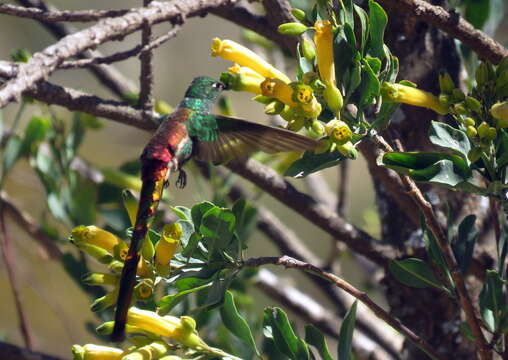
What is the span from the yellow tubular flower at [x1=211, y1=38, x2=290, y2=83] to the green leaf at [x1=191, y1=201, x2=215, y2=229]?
239 millimetres

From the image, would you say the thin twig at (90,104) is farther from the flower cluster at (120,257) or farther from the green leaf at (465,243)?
the green leaf at (465,243)

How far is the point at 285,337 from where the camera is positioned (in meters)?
1.11

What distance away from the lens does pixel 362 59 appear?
1.06 meters

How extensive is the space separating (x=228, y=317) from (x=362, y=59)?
434 mm

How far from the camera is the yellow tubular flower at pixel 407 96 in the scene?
3.51ft

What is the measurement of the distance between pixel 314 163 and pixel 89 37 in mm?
408

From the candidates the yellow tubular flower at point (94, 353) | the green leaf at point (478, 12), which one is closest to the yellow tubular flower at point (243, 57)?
the yellow tubular flower at point (94, 353)

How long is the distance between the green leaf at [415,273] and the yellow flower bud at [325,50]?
12.4 inches

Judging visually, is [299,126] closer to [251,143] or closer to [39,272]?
[251,143]

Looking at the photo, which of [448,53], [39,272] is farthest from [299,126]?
[39,272]

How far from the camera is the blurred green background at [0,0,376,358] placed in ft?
11.7

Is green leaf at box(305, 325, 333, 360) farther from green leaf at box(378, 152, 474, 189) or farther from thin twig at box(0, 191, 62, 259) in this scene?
thin twig at box(0, 191, 62, 259)

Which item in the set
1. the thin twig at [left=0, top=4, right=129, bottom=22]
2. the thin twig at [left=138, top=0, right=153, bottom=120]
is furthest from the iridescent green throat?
the thin twig at [left=0, top=4, right=129, bottom=22]

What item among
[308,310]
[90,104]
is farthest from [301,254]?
[90,104]
